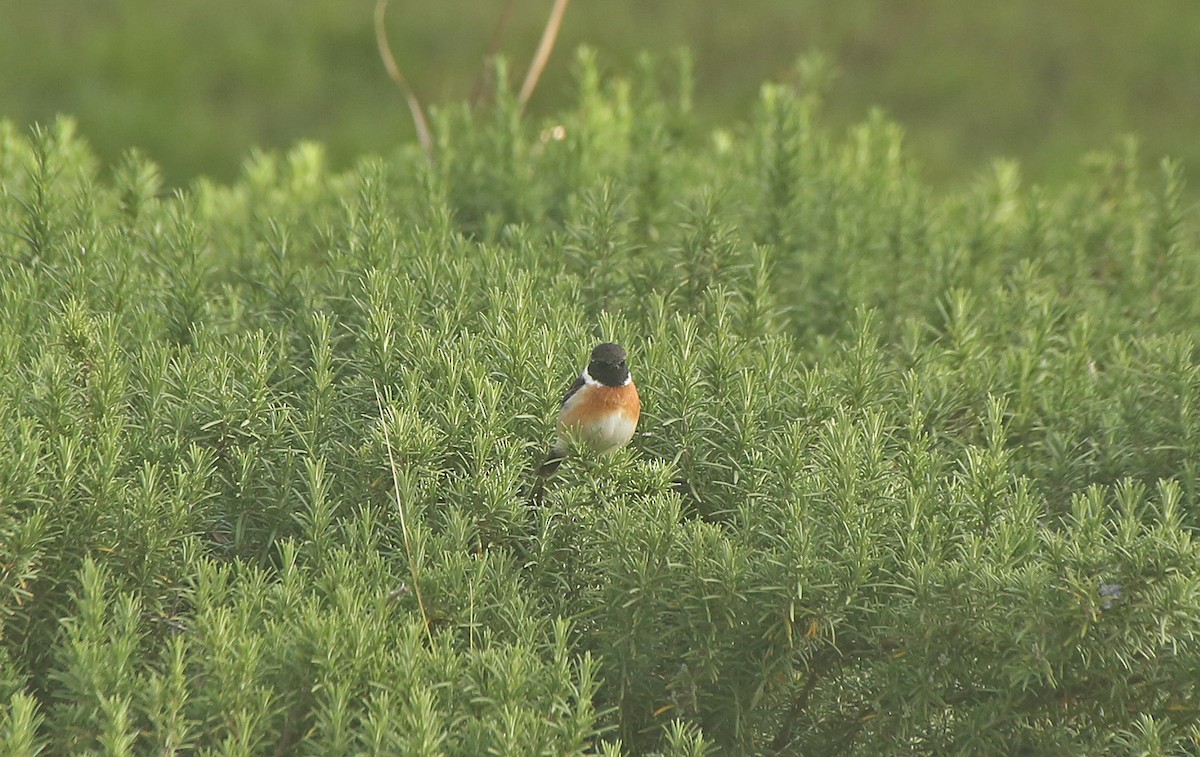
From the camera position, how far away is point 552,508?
11.0 feet

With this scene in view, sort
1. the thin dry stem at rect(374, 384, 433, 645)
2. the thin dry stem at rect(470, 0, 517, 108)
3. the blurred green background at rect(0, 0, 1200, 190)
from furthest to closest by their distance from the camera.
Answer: the blurred green background at rect(0, 0, 1200, 190), the thin dry stem at rect(470, 0, 517, 108), the thin dry stem at rect(374, 384, 433, 645)

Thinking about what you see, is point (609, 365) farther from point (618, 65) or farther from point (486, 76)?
point (618, 65)

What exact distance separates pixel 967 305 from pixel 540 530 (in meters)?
1.91

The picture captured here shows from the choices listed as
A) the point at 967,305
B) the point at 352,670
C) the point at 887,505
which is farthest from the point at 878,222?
the point at 352,670

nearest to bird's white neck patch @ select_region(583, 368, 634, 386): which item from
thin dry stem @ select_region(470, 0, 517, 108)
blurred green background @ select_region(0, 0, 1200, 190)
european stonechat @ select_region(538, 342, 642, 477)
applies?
european stonechat @ select_region(538, 342, 642, 477)

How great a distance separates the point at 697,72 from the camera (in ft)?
37.6

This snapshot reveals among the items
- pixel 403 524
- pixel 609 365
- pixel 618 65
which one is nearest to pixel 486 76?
pixel 609 365

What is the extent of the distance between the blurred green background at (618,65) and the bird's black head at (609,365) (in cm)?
675

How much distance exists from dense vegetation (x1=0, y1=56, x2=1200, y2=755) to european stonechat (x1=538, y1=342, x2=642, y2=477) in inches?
2.5

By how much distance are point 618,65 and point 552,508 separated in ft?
27.0

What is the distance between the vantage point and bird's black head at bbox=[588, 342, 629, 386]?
3590 millimetres

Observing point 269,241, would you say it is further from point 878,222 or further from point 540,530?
point 878,222

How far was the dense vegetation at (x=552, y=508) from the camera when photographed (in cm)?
285

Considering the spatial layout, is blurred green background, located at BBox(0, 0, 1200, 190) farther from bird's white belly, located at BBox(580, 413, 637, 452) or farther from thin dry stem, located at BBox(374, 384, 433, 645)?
thin dry stem, located at BBox(374, 384, 433, 645)
